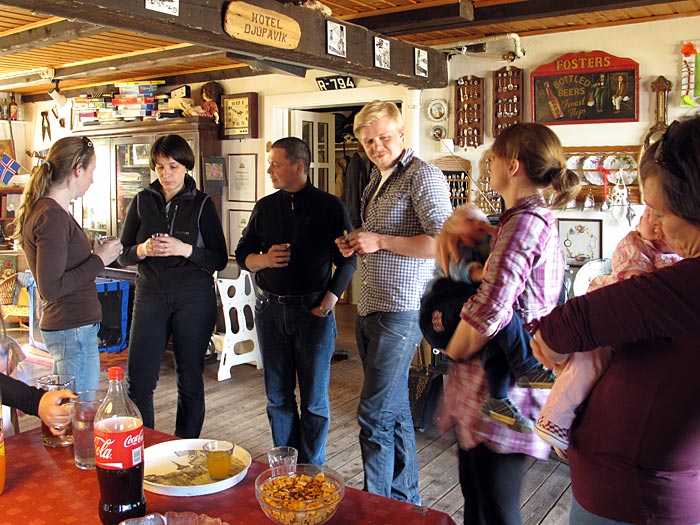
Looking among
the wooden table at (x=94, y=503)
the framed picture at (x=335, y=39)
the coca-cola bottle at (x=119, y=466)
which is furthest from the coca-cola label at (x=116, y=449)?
the framed picture at (x=335, y=39)

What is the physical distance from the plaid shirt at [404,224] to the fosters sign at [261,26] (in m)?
0.99

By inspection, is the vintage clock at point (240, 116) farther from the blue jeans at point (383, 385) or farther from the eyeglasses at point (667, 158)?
the eyeglasses at point (667, 158)

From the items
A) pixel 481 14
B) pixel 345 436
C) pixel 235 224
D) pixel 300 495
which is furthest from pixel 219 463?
pixel 235 224

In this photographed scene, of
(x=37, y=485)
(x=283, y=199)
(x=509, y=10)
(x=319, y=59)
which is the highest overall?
(x=509, y=10)

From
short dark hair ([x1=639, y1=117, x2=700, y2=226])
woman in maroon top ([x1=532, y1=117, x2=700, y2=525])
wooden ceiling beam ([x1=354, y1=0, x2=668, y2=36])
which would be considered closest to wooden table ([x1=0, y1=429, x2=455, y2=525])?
woman in maroon top ([x1=532, y1=117, x2=700, y2=525])

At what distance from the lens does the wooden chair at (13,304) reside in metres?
6.59

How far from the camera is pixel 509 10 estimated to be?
13.7 feet

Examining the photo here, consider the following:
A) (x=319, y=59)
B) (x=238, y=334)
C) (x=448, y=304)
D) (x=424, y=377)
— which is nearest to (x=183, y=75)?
(x=238, y=334)

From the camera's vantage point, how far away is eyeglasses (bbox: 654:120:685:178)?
1.14 metres

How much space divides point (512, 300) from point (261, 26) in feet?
6.83

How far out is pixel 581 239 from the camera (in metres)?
4.56

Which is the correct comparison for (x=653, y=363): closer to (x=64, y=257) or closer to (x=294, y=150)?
(x=294, y=150)

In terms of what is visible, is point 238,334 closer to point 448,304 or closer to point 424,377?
point 424,377

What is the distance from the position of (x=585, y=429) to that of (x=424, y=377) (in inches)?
117
